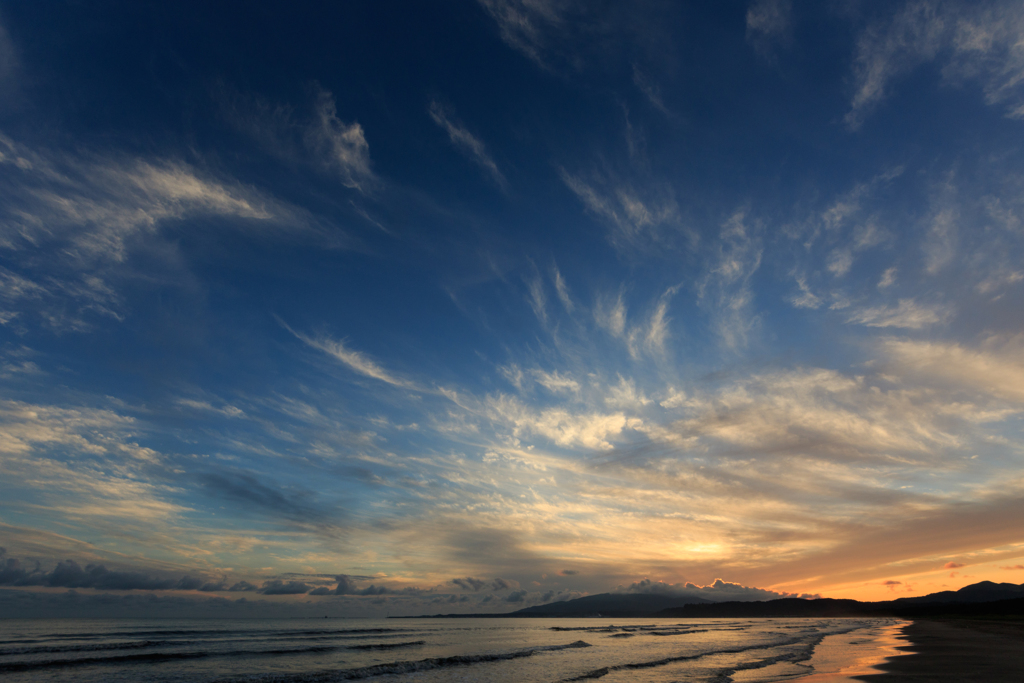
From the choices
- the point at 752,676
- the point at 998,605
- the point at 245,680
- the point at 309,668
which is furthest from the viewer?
the point at 998,605

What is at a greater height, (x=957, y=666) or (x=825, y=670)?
(x=957, y=666)

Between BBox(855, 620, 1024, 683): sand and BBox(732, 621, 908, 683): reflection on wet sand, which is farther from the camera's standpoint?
BBox(732, 621, 908, 683): reflection on wet sand

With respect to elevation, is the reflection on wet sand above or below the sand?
below

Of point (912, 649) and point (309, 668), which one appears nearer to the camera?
point (309, 668)

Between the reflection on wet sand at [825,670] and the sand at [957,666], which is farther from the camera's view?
the reflection on wet sand at [825,670]

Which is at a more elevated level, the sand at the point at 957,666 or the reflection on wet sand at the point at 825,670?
the sand at the point at 957,666

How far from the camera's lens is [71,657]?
44.8 meters

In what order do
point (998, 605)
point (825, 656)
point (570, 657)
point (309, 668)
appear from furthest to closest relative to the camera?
point (998, 605), point (570, 657), point (825, 656), point (309, 668)

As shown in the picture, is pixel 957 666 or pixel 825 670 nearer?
pixel 957 666

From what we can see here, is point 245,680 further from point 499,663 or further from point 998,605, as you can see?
point 998,605

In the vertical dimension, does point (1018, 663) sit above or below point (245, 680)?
above

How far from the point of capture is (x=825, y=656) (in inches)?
1682

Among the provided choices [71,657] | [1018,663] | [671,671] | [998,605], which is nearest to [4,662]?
[71,657]

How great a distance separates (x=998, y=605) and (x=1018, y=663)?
219554mm
